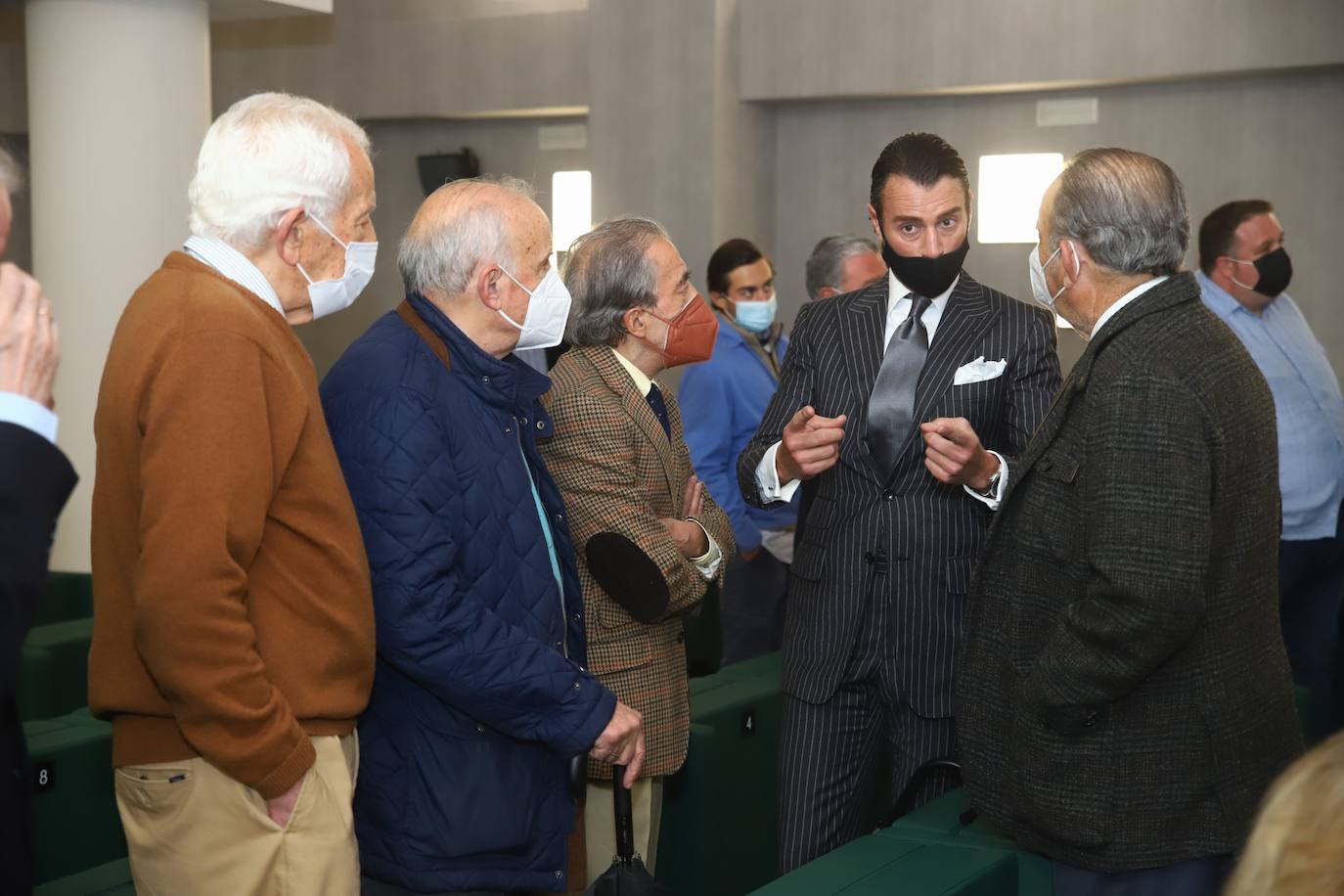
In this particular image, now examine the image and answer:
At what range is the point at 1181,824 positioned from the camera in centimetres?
216

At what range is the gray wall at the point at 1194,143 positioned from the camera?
6.56m

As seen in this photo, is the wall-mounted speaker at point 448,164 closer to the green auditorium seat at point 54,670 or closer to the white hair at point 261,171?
the green auditorium seat at point 54,670

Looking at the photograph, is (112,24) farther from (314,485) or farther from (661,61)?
(314,485)

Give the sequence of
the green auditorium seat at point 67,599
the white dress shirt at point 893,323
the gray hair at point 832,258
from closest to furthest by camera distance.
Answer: the white dress shirt at point 893,323 → the green auditorium seat at point 67,599 → the gray hair at point 832,258

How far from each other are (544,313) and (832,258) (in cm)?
322

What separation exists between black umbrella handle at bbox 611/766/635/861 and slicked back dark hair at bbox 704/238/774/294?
10.2 feet

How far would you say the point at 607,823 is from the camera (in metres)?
2.79

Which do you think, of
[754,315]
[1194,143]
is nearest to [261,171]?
[754,315]

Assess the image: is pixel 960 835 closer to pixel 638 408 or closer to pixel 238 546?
pixel 638 408

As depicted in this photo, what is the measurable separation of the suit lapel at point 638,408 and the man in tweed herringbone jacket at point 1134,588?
69 cm

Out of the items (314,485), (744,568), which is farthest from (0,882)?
(744,568)

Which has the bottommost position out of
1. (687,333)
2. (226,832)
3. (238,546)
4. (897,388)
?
(226,832)

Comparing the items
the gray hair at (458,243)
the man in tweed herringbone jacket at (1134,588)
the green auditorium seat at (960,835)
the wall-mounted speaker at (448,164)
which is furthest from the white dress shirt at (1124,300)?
the wall-mounted speaker at (448,164)

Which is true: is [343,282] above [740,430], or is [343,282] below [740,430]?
above
